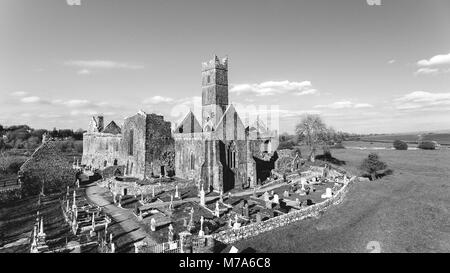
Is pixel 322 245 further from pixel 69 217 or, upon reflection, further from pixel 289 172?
pixel 289 172

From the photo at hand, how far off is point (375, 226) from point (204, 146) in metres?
18.8

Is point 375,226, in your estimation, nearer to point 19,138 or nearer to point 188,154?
point 188,154

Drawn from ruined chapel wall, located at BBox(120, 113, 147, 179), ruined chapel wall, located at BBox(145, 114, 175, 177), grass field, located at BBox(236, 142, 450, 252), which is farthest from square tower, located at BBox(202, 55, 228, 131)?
grass field, located at BBox(236, 142, 450, 252)

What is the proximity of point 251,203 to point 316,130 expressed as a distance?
36.3 meters

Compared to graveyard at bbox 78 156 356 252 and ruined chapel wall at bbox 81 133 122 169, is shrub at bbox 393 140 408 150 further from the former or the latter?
ruined chapel wall at bbox 81 133 122 169

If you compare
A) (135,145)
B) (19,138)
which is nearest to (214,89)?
(135,145)

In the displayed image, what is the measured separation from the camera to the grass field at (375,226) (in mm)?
17188

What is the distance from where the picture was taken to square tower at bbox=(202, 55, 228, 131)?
40.7 metres

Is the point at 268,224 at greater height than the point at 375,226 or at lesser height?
greater

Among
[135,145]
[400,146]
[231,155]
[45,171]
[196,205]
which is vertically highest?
[135,145]

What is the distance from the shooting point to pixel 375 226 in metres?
20.5

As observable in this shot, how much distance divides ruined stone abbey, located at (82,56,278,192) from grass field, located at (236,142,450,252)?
41.5 ft

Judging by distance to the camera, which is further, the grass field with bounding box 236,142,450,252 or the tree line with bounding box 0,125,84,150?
the tree line with bounding box 0,125,84,150

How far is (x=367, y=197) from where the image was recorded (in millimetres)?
29750
